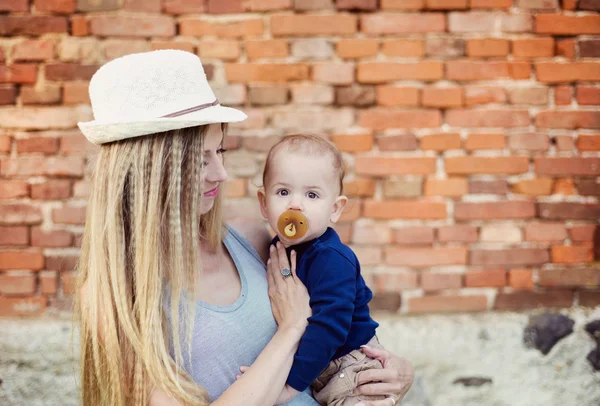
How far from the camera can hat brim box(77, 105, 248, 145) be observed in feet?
4.87

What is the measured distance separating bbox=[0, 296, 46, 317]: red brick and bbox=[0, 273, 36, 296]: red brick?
3 cm

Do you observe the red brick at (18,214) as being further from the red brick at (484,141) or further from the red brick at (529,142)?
the red brick at (529,142)

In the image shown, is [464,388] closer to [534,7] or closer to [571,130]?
[571,130]

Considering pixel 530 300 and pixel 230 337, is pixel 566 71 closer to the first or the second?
pixel 530 300

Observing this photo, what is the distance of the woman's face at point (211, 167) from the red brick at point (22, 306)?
4.32 ft

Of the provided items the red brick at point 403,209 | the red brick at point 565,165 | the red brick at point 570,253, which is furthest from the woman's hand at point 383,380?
the red brick at point 565,165

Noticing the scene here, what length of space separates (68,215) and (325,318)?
1477 mm

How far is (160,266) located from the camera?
1599mm

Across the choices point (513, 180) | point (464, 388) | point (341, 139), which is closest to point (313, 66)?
point (341, 139)

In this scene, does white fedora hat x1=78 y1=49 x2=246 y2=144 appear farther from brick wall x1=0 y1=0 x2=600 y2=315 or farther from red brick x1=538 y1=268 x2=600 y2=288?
red brick x1=538 y1=268 x2=600 y2=288

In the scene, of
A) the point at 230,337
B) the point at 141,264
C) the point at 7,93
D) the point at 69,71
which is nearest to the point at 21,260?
the point at 7,93

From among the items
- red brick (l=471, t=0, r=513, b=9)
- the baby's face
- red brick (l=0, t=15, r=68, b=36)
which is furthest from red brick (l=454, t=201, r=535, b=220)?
red brick (l=0, t=15, r=68, b=36)

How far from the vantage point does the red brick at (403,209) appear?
8.55ft

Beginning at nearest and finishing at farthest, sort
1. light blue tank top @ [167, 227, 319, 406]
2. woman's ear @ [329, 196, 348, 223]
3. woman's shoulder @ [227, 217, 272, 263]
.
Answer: light blue tank top @ [167, 227, 319, 406], woman's ear @ [329, 196, 348, 223], woman's shoulder @ [227, 217, 272, 263]
